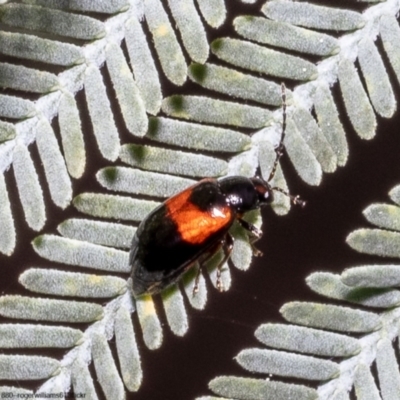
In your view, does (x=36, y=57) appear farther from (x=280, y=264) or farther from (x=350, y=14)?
(x=280, y=264)

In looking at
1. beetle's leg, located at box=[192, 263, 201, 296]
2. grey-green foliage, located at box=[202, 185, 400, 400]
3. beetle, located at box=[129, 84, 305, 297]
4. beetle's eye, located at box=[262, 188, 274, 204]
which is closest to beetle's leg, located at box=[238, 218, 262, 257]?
beetle, located at box=[129, 84, 305, 297]

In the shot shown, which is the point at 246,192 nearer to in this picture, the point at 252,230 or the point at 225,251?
the point at 252,230

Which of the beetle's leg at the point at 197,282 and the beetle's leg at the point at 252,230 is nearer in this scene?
the beetle's leg at the point at 197,282

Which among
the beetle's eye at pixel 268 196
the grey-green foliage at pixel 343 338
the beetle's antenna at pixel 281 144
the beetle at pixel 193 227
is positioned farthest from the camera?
the beetle's eye at pixel 268 196

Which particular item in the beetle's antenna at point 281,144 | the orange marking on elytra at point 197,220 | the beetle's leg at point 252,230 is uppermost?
the beetle's antenna at point 281,144

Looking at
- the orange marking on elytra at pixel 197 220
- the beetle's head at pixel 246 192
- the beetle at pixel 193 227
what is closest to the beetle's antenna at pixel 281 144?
the beetle at pixel 193 227

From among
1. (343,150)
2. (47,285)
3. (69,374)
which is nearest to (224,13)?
(343,150)

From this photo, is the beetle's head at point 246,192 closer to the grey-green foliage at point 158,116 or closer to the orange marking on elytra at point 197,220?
the orange marking on elytra at point 197,220
